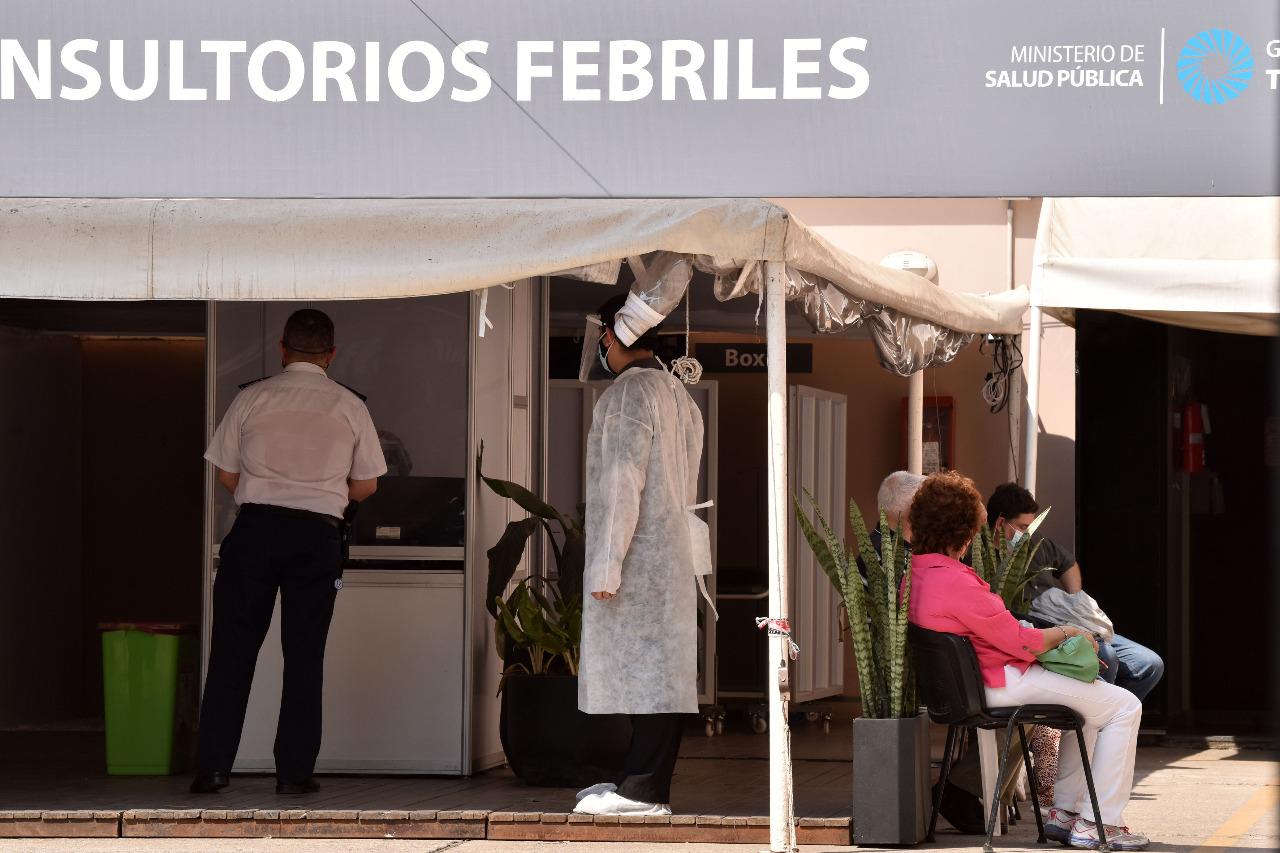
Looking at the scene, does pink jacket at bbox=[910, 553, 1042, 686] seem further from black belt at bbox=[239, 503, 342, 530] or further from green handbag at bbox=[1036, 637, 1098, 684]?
black belt at bbox=[239, 503, 342, 530]

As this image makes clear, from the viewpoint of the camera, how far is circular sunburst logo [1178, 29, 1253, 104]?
5.89 metres

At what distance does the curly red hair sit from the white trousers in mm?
469

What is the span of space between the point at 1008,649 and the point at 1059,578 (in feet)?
7.60

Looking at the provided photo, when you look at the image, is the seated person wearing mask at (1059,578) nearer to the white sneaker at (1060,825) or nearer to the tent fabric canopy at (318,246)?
the white sneaker at (1060,825)

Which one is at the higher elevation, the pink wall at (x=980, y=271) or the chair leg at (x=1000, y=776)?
the pink wall at (x=980, y=271)

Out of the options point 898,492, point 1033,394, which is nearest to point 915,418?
point 1033,394

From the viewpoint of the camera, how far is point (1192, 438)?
1062cm

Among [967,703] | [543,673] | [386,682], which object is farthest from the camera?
[386,682]

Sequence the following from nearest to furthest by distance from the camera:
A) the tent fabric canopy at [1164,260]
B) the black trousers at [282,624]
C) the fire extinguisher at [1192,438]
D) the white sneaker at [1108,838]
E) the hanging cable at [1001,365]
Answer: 1. the white sneaker at [1108,838]
2. the black trousers at [282,624]
3. the tent fabric canopy at [1164,260]
4. the hanging cable at [1001,365]
5. the fire extinguisher at [1192,438]

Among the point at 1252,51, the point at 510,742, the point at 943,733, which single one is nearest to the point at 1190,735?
the point at 943,733

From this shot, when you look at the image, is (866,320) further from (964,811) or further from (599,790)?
(599,790)

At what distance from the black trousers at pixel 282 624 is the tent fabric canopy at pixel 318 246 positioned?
1.28 meters

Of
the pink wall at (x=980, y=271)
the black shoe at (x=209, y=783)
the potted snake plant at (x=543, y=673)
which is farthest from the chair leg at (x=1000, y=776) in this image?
the pink wall at (x=980, y=271)

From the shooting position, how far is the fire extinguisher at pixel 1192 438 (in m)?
10.6
